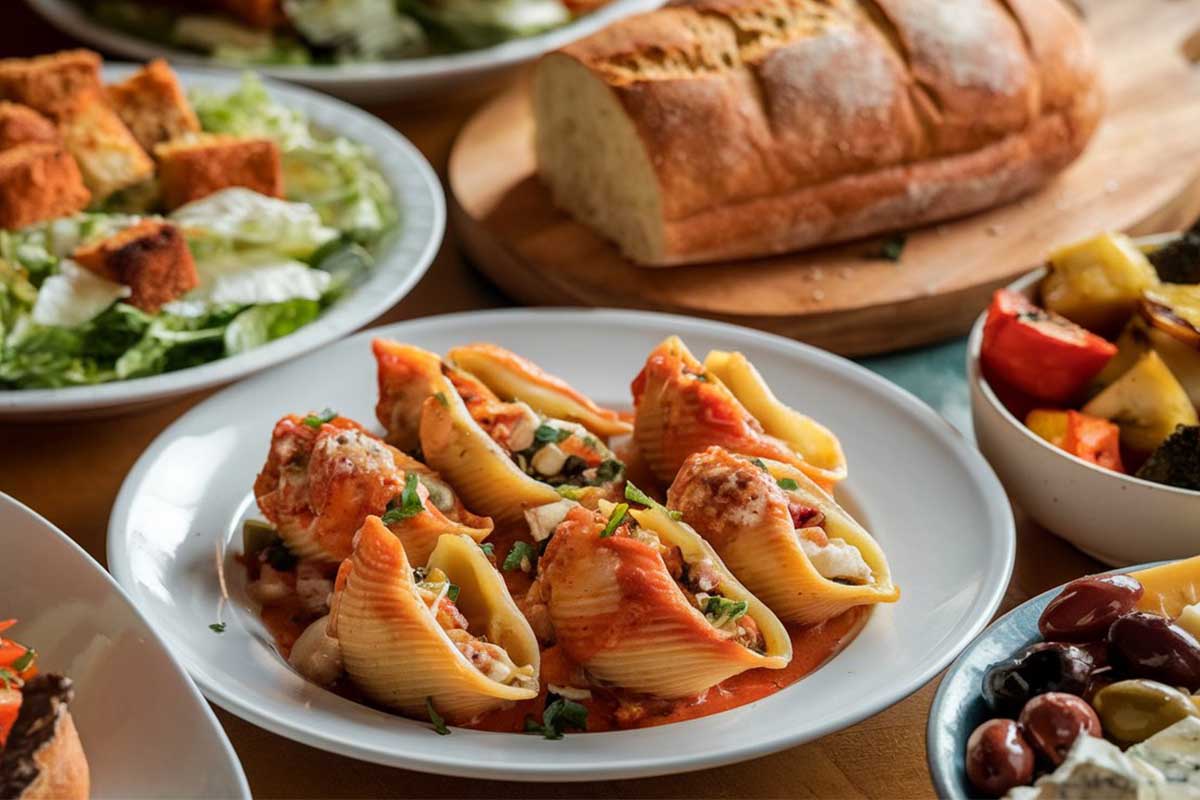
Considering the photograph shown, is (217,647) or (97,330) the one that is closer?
(217,647)

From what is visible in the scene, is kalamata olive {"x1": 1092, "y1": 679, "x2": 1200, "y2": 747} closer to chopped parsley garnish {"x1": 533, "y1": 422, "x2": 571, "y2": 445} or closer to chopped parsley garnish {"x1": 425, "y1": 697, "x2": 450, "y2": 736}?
chopped parsley garnish {"x1": 425, "y1": 697, "x2": 450, "y2": 736}

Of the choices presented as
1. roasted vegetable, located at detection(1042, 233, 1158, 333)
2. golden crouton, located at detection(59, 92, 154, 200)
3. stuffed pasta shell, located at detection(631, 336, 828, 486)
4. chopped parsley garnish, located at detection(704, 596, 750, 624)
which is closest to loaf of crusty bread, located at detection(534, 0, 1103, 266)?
roasted vegetable, located at detection(1042, 233, 1158, 333)

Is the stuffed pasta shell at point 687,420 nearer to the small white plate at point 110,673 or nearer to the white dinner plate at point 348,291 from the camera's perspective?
the white dinner plate at point 348,291

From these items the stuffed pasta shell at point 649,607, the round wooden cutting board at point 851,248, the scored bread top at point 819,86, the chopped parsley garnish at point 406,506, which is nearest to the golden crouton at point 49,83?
the round wooden cutting board at point 851,248

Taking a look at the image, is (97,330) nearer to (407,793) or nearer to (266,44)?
(407,793)

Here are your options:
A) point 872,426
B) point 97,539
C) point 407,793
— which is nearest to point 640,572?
point 407,793

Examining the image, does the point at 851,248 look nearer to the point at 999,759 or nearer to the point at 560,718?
the point at 560,718
